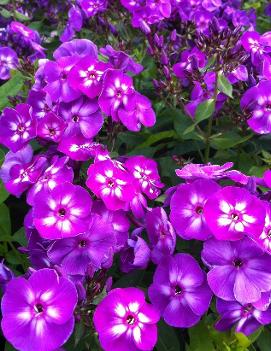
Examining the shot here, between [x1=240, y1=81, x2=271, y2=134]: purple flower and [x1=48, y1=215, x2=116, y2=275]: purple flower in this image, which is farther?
[x1=240, y1=81, x2=271, y2=134]: purple flower

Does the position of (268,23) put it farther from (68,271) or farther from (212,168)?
(68,271)

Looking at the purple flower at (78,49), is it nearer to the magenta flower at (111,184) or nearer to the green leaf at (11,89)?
the green leaf at (11,89)

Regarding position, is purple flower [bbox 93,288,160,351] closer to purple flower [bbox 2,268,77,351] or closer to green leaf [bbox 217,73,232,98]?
purple flower [bbox 2,268,77,351]

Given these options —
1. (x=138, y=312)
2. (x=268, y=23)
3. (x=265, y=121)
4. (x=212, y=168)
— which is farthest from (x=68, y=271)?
(x=268, y=23)

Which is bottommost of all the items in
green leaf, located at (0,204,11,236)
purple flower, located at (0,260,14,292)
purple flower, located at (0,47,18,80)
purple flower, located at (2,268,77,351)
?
green leaf, located at (0,204,11,236)

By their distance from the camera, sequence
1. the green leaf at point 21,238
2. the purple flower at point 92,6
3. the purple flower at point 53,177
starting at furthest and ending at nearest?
the purple flower at point 92,6 → the green leaf at point 21,238 → the purple flower at point 53,177

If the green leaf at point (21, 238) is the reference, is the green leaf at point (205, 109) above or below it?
above

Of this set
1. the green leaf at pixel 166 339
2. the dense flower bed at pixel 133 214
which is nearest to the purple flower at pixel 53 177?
the dense flower bed at pixel 133 214

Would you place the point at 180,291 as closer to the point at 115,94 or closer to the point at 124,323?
the point at 124,323

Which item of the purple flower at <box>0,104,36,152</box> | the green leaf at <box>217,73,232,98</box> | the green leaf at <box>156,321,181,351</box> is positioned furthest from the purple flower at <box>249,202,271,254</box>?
the purple flower at <box>0,104,36,152</box>
